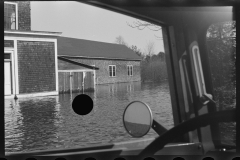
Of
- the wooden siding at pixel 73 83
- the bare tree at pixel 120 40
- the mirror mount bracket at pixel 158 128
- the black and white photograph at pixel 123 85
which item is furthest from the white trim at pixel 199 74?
the wooden siding at pixel 73 83

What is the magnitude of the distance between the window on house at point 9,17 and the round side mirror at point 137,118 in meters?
0.63

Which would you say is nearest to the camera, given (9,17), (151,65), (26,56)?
(9,17)

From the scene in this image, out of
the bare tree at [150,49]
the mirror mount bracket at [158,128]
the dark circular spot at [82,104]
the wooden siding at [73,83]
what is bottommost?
the mirror mount bracket at [158,128]

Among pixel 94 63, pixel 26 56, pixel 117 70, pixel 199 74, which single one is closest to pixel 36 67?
pixel 26 56

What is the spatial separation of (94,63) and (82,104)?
0.85 ft

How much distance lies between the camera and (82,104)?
1729mm

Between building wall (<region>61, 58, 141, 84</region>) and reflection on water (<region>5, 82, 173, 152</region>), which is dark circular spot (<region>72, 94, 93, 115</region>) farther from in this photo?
building wall (<region>61, 58, 141, 84</region>)

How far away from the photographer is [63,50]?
1.78 m

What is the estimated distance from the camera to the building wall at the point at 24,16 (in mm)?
1700

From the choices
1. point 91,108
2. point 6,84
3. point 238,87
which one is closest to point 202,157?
point 238,87

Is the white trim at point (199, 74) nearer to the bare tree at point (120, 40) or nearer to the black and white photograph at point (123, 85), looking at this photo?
the black and white photograph at point (123, 85)

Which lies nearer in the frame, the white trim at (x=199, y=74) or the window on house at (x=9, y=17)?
the window on house at (x=9, y=17)

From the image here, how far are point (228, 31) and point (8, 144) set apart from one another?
1.11m

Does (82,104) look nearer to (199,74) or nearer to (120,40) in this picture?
(120,40)
